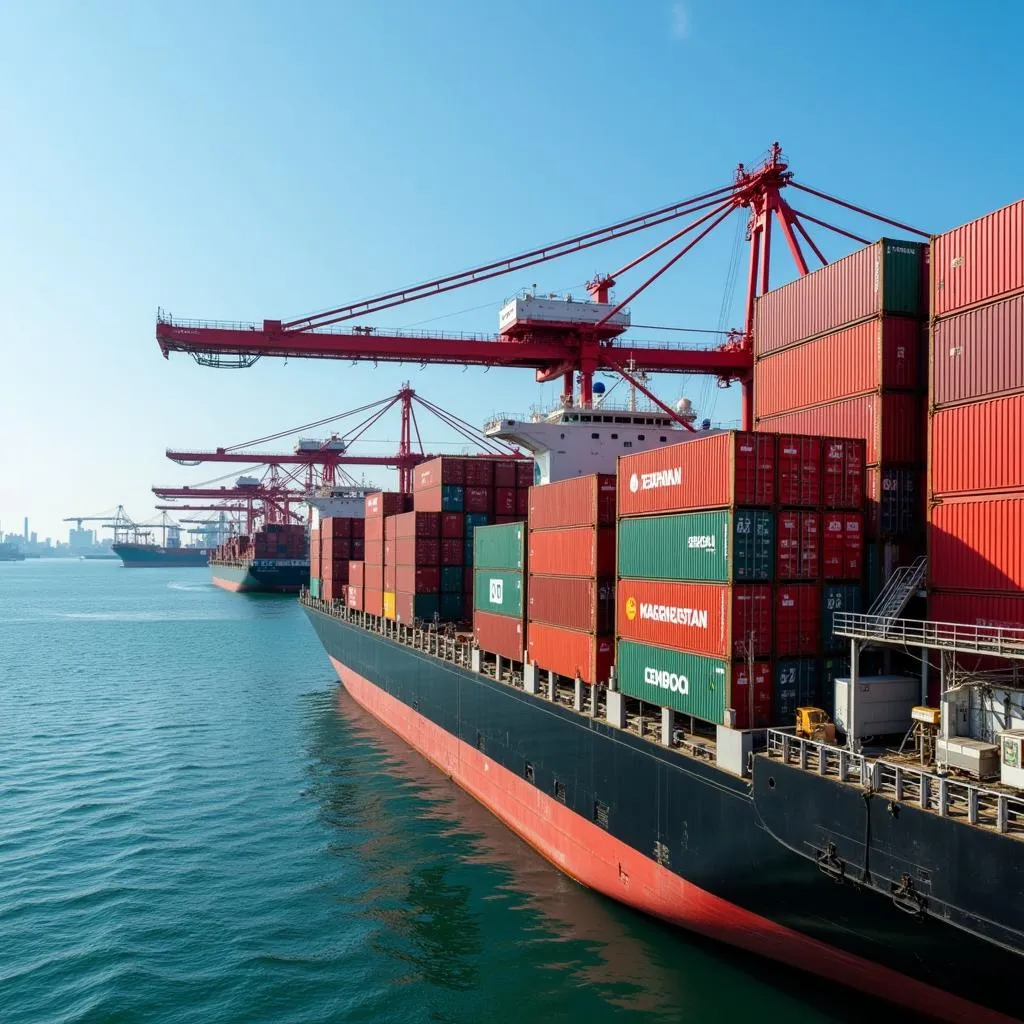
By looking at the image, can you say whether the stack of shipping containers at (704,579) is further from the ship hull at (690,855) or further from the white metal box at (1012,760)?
the white metal box at (1012,760)

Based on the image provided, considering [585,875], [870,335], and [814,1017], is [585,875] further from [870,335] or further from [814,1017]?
[870,335]

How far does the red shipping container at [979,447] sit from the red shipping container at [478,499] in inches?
989

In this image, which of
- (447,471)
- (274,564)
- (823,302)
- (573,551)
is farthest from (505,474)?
(274,564)

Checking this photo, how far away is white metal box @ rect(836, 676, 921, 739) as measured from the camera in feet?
55.7

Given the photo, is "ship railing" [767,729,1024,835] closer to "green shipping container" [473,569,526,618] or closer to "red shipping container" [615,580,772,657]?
"red shipping container" [615,580,772,657]

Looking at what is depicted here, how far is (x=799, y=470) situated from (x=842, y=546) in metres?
2.15

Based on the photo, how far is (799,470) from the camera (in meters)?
18.4

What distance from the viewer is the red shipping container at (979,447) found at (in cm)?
1642

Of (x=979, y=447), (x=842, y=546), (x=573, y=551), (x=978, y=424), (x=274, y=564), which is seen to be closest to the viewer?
(x=979, y=447)

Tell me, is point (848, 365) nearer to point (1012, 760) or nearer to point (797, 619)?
point (797, 619)

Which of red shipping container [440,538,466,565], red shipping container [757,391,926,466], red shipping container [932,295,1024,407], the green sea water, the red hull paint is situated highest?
red shipping container [932,295,1024,407]

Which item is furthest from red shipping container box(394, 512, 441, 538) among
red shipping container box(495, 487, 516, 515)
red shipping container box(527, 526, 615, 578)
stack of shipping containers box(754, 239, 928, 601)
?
stack of shipping containers box(754, 239, 928, 601)

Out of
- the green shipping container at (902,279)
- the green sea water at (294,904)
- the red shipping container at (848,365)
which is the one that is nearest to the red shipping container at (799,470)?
the red shipping container at (848,365)

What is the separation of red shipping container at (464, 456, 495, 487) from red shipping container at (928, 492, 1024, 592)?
83.4ft
